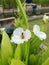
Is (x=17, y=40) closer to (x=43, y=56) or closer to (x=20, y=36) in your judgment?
(x=20, y=36)

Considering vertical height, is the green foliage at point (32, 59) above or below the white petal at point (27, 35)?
below

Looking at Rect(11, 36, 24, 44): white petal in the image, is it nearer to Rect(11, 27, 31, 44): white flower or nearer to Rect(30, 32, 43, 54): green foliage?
Rect(11, 27, 31, 44): white flower

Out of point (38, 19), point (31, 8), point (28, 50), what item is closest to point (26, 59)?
point (28, 50)

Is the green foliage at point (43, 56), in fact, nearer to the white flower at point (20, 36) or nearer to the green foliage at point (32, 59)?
the green foliage at point (32, 59)

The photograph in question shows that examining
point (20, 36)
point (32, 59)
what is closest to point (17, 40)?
point (20, 36)

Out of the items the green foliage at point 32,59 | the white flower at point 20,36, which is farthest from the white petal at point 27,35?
the green foliage at point 32,59

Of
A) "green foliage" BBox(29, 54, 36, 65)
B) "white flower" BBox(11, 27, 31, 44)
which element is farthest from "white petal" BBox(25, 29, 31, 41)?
"green foliage" BBox(29, 54, 36, 65)
